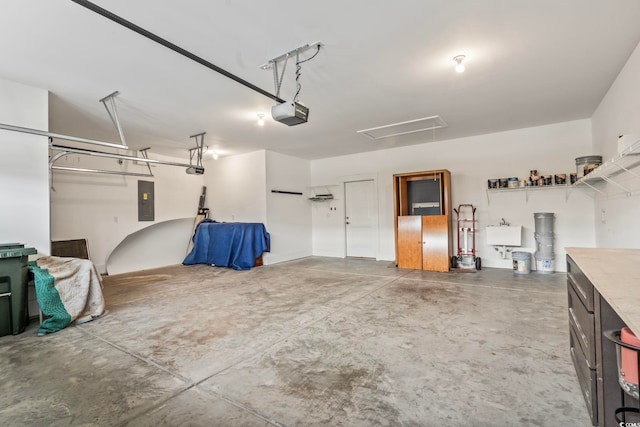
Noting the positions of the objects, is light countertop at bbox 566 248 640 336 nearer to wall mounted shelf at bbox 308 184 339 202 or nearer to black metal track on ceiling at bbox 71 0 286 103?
black metal track on ceiling at bbox 71 0 286 103

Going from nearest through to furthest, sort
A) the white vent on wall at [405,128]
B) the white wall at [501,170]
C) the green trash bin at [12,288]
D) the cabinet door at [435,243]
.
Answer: the green trash bin at [12,288] → the white vent on wall at [405,128] → the white wall at [501,170] → the cabinet door at [435,243]

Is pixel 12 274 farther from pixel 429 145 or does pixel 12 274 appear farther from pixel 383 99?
pixel 429 145

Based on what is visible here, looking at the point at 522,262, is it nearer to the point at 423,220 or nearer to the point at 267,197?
the point at 423,220

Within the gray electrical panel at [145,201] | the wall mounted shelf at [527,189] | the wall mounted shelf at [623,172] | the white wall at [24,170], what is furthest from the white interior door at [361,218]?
the white wall at [24,170]

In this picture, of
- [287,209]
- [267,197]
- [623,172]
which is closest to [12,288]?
[267,197]

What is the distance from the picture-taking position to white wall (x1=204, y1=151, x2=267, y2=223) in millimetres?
7402

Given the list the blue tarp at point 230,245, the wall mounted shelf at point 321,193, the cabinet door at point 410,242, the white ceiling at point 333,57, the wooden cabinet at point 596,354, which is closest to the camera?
the wooden cabinet at point 596,354

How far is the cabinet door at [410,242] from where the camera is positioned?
6270mm

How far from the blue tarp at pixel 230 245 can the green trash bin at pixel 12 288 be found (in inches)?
150

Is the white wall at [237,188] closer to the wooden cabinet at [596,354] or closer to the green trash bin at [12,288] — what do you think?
the green trash bin at [12,288]

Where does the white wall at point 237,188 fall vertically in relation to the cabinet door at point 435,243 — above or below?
above

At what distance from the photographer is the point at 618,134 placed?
374 cm

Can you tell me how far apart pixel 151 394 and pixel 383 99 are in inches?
165

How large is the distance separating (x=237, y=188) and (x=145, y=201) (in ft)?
7.16
